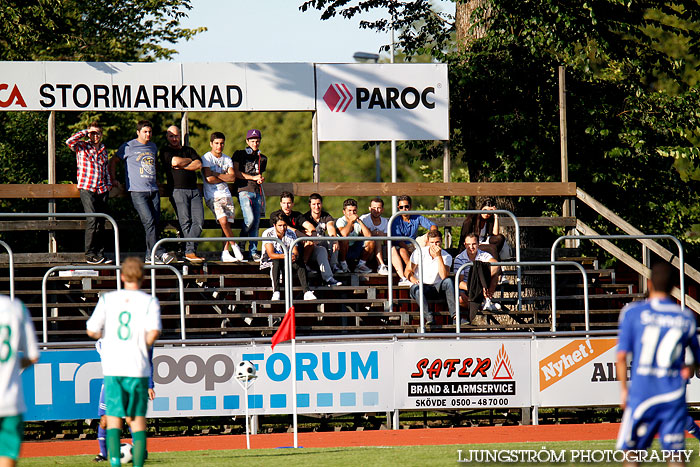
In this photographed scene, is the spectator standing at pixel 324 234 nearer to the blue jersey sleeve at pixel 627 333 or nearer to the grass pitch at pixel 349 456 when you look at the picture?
the grass pitch at pixel 349 456

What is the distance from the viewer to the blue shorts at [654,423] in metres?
6.78

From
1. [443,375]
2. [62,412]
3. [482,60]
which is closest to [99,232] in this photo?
[62,412]

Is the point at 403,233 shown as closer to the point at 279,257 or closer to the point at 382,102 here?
the point at 279,257

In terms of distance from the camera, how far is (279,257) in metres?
14.7

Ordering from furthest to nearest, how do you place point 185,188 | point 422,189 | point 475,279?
point 422,189
point 185,188
point 475,279

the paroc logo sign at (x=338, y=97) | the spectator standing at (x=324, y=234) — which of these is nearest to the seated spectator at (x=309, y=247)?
the spectator standing at (x=324, y=234)

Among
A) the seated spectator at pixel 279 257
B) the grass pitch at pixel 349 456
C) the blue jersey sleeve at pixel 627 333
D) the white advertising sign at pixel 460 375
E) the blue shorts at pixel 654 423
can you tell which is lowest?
the grass pitch at pixel 349 456

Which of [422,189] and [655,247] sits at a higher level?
[422,189]

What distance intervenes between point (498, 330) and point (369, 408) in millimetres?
2587

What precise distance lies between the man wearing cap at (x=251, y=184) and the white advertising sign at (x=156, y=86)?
1661 millimetres

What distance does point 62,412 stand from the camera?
1338 cm

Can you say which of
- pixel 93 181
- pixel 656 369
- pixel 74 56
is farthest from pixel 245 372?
pixel 74 56

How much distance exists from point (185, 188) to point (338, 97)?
12.7ft

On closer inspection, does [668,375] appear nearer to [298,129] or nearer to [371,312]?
[371,312]
